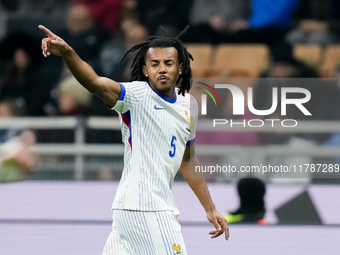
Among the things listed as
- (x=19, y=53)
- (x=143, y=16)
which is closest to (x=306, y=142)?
(x=143, y=16)

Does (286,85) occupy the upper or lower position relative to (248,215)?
upper

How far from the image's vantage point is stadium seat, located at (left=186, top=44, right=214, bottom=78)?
8.77m

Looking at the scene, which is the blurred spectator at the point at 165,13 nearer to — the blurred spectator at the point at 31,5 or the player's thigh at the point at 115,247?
the blurred spectator at the point at 31,5

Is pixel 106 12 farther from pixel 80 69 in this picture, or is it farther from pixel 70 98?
pixel 80 69

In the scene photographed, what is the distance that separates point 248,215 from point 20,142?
232cm

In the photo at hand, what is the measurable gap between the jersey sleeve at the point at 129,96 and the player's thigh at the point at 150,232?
0.44 meters

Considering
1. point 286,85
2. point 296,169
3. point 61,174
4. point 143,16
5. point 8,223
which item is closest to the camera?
point 8,223

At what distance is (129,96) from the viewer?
137 inches

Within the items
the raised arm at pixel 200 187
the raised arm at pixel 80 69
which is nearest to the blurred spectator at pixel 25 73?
the raised arm at pixel 200 187

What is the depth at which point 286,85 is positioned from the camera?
755cm

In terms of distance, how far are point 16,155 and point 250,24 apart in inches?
125

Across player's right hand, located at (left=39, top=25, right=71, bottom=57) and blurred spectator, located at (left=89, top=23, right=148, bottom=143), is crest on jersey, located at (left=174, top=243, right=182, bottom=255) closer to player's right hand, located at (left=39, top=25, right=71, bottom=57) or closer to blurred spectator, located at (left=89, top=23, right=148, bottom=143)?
player's right hand, located at (left=39, top=25, right=71, bottom=57)

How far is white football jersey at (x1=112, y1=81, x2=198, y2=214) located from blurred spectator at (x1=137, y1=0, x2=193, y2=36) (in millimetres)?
5826

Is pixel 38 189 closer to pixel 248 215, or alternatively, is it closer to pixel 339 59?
pixel 248 215
